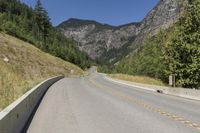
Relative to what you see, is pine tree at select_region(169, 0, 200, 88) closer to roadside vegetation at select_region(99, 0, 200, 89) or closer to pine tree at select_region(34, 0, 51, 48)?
roadside vegetation at select_region(99, 0, 200, 89)

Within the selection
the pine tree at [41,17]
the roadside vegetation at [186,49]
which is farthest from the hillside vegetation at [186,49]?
the pine tree at [41,17]

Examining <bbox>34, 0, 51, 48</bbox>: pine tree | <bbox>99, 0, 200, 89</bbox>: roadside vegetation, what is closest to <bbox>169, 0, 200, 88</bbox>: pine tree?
<bbox>99, 0, 200, 89</bbox>: roadside vegetation

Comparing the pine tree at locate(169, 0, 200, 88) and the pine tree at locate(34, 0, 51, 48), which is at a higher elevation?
the pine tree at locate(34, 0, 51, 48)

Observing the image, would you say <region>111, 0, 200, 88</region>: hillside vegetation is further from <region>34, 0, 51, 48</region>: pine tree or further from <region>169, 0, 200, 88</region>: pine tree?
<region>34, 0, 51, 48</region>: pine tree

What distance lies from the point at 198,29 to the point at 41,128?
32.4m

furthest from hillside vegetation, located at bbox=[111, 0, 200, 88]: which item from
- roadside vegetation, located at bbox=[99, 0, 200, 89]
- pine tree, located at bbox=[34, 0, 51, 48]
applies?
pine tree, located at bbox=[34, 0, 51, 48]

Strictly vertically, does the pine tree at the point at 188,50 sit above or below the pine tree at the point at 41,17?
below

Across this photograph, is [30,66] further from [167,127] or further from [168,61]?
[167,127]

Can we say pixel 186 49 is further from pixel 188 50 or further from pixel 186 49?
pixel 188 50

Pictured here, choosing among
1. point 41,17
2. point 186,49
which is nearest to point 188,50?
point 186,49

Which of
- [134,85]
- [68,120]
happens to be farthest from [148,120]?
[134,85]

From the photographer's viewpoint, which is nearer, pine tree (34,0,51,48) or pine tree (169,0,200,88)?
pine tree (169,0,200,88)

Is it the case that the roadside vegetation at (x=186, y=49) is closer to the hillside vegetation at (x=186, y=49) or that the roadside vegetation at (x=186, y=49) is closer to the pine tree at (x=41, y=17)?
the hillside vegetation at (x=186, y=49)

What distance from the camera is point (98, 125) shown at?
11.1m
